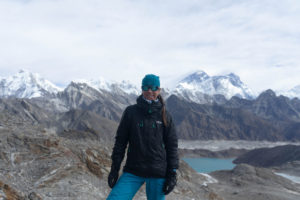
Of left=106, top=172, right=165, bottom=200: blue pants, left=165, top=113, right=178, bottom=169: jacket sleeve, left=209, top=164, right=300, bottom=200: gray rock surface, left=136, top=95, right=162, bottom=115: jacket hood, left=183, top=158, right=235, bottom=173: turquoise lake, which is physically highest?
left=136, top=95, right=162, bottom=115: jacket hood

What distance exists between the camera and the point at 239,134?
19762cm

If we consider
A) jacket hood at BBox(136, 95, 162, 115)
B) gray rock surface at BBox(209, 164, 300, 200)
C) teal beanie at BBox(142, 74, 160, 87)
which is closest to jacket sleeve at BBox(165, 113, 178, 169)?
jacket hood at BBox(136, 95, 162, 115)

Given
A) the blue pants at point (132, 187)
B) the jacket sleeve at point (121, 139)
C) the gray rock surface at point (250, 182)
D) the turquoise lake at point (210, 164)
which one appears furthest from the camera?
the turquoise lake at point (210, 164)

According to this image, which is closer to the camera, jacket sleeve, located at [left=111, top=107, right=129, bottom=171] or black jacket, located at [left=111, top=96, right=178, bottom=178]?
black jacket, located at [left=111, top=96, right=178, bottom=178]

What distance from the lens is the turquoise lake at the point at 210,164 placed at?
113562 millimetres

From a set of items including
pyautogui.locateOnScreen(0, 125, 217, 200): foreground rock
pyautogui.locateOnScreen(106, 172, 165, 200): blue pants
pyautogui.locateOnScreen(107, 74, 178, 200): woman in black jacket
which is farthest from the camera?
pyautogui.locateOnScreen(0, 125, 217, 200): foreground rock

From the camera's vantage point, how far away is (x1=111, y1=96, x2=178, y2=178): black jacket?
14.7ft

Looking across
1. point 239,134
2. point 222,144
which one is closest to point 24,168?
point 222,144

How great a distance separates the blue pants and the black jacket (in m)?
0.09

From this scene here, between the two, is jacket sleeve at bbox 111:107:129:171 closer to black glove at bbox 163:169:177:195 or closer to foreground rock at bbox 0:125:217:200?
black glove at bbox 163:169:177:195

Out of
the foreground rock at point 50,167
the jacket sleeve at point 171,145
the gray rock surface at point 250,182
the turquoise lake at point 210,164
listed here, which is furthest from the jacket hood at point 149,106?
the turquoise lake at point 210,164

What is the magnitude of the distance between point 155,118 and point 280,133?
20826cm

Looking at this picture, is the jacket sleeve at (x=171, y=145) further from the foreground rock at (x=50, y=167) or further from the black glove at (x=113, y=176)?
the foreground rock at (x=50, y=167)

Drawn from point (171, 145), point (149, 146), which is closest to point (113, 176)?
point (149, 146)
